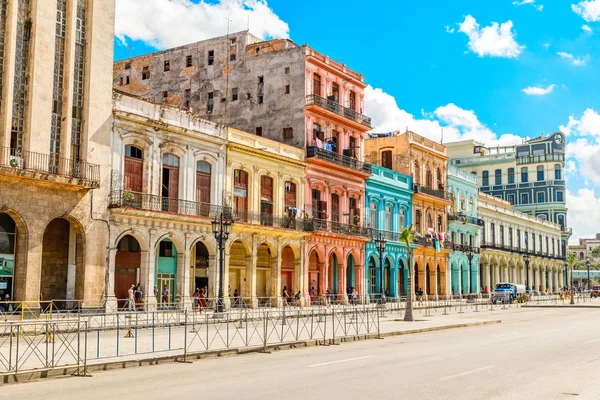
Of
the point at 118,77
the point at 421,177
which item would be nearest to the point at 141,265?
the point at 118,77

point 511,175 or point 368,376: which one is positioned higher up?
point 511,175

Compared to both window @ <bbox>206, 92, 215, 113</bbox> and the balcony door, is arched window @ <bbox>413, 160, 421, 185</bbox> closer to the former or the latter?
window @ <bbox>206, 92, 215, 113</bbox>

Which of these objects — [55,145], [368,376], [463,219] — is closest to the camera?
[368,376]

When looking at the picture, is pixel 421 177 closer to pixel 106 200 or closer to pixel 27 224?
pixel 106 200

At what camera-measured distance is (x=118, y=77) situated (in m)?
48.8

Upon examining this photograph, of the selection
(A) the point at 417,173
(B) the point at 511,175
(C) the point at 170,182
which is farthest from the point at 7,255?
(B) the point at 511,175

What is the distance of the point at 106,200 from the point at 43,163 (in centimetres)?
341

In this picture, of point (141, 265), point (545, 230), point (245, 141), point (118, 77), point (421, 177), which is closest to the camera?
point (141, 265)

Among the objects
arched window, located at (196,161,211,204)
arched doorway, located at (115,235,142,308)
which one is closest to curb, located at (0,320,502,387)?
arched doorway, located at (115,235,142,308)

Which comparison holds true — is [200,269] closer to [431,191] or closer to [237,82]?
[237,82]

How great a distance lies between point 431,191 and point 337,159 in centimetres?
1393

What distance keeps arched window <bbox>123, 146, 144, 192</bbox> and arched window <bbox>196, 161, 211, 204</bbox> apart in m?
3.73

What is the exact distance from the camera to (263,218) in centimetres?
3844

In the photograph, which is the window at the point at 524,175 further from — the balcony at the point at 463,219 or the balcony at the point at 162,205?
the balcony at the point at 162,205
